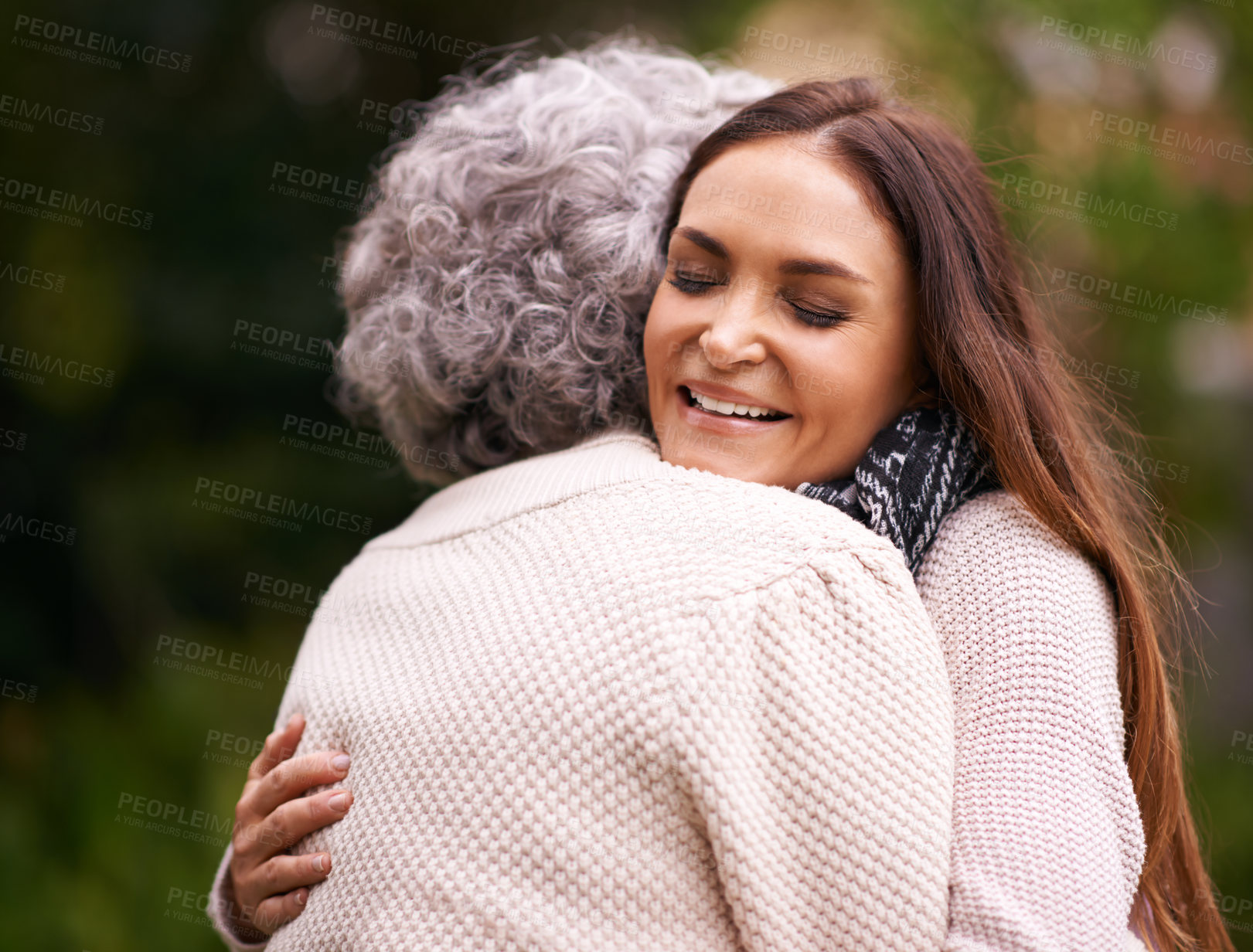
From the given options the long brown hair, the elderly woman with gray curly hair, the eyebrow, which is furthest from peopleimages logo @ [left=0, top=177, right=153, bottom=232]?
the eyebrow

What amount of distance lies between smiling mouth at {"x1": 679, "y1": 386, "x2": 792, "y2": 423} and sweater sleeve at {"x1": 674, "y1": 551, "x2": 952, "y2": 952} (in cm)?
44

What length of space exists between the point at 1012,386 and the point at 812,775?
828 millimetres

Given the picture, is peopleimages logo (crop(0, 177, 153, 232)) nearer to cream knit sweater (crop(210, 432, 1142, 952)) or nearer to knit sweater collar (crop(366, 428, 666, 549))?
knit sweater collar (crop(366, 428, 666, 549))

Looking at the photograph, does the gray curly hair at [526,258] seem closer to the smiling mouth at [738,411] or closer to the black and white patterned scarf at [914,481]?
the smiling mouth at [738,411]

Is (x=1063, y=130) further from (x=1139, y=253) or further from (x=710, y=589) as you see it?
(x=710, y=589)

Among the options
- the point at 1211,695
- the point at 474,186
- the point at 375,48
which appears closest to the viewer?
the point at 474,186

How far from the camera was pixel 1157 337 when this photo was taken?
12.4 feet

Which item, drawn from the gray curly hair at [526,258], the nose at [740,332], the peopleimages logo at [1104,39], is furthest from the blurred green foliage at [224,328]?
the nose at [740,332]

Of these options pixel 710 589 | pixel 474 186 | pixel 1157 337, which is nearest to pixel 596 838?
pixel 710 589

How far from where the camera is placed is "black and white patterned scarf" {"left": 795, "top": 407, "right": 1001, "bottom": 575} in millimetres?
A: 1566

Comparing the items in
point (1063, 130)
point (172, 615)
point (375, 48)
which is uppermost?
point (1063, 130)

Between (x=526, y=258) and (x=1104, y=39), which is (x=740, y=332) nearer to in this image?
(x=526, y=258)

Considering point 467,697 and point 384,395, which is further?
point 384,395

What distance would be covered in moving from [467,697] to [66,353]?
3.24 metres
